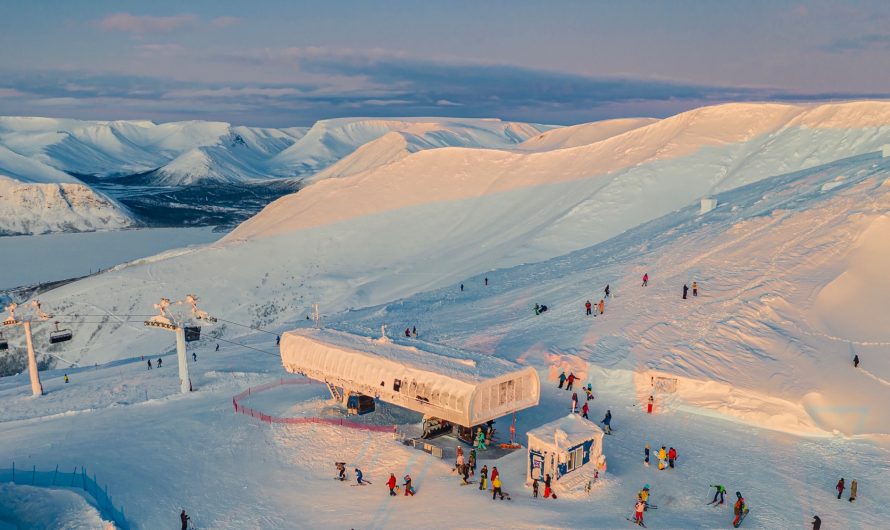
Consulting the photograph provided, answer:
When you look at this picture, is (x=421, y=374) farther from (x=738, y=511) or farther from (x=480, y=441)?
(x=738, y=511)

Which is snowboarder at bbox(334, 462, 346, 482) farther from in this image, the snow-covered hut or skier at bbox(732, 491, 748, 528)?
skier at bbox(732, 491, 748, 528)

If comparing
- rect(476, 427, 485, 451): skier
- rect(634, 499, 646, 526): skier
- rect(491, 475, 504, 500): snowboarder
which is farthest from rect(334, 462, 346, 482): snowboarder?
rect(634, 499, 646, 526): skier

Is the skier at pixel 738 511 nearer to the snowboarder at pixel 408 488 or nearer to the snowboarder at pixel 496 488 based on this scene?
the snowboarder at pixel 496 488

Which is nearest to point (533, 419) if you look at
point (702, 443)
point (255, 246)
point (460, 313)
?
point (702, 443)

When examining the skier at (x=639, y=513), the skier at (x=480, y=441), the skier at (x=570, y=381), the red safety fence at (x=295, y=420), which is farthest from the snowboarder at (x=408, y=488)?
the skier at (x=570, y=381)

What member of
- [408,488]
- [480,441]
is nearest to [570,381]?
[480,441]

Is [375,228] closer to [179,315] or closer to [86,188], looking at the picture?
[179,315]
